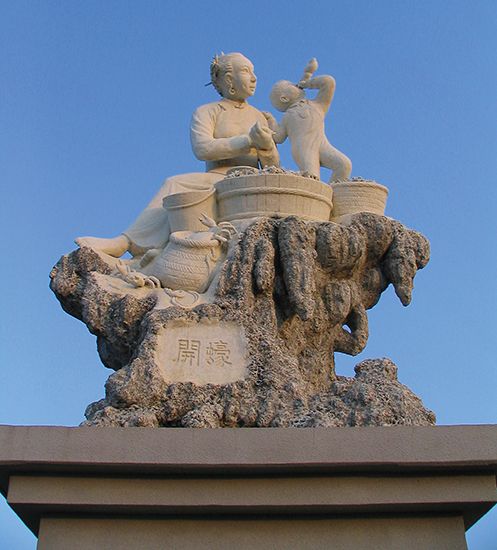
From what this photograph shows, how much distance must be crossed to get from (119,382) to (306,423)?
113cm

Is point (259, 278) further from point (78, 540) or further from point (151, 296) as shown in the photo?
point (78, 540)

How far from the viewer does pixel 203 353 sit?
4.79 m

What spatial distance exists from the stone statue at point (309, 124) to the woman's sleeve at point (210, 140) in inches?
15.9

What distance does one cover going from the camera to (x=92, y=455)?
3834 millimetres

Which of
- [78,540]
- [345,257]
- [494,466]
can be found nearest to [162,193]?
[345,257]

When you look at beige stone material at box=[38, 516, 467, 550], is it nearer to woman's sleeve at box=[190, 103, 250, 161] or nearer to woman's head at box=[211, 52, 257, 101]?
woman's sleeve at box=[190, 103, 250, 161]

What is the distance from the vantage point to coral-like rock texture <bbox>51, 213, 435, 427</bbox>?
175 inches

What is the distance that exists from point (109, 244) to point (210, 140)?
1174 millimetres

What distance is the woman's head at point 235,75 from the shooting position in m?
6.38

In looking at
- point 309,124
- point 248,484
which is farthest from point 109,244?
point 248,484

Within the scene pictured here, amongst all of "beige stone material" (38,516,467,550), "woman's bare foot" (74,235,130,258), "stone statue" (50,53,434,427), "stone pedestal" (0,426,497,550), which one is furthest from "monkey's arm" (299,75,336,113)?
"beige stone material" (38,516,467,550)

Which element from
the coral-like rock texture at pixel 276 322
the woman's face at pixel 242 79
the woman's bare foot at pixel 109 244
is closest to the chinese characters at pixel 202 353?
the coral-like rock texture at pixel 276 322

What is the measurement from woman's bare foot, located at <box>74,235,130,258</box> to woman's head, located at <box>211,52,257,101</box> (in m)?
1.61

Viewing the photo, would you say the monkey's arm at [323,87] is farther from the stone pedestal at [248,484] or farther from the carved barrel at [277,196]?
the stone pedestal at [248,484]
